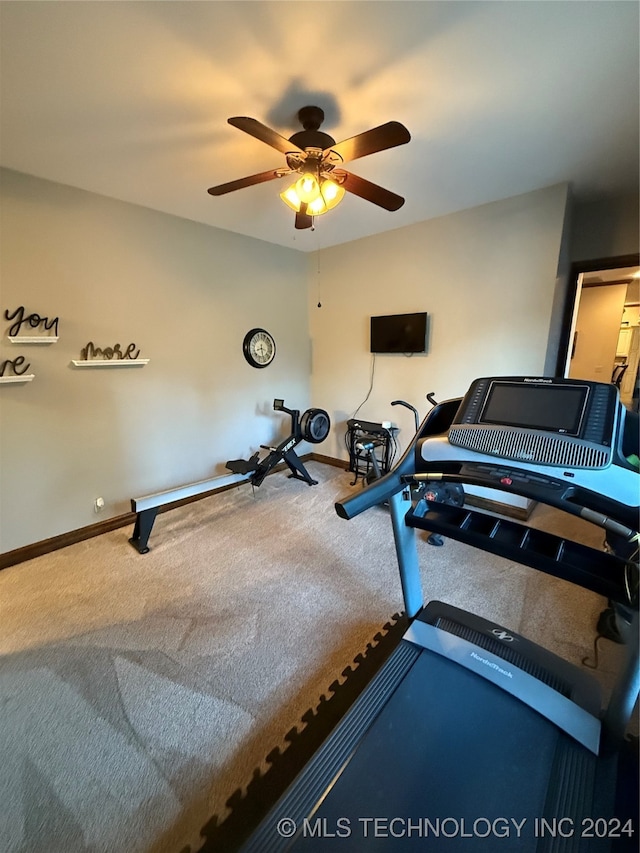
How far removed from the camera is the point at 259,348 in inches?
157

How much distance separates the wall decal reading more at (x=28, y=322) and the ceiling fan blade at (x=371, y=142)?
2220 mm

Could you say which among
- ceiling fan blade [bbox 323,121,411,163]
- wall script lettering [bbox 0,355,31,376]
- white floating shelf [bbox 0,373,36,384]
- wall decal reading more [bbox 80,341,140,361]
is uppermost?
ceiling fan blade [bbox 323,121,411,163]

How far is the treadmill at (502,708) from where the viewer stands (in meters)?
Answer: 1.00

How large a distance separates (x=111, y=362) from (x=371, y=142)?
7.98 feet

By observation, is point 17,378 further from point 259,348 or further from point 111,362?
point 259,348

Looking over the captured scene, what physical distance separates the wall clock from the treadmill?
273 cm

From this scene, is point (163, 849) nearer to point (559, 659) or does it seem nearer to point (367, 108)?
point (559, 659)

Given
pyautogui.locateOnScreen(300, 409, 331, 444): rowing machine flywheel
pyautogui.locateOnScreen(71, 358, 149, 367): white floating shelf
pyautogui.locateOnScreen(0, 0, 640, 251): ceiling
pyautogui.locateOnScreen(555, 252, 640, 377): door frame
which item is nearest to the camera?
pyautogui.locateOnScreen(0, 0, 640, 251): ceiling

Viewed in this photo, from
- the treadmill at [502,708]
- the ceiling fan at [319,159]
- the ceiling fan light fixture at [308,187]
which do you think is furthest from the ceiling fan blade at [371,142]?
the treadmill at [502,708]

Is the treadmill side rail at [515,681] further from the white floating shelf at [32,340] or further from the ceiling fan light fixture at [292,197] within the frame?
the white floating shelf at [32,340]

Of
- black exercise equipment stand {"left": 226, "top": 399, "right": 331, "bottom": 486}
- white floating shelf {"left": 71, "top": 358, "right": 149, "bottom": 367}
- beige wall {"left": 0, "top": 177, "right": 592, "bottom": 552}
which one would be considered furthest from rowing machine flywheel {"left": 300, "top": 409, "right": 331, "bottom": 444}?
white floating shelf {"left": 71, "top": 358, "right": 149, "bottom": 367}

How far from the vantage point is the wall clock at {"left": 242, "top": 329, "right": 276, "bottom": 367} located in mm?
3881

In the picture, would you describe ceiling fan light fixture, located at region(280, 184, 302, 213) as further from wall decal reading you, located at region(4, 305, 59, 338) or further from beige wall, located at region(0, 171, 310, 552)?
wall decal reading you, located at region(4, 305, 59, 338)

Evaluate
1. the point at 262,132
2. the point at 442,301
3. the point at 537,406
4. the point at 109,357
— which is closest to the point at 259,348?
the point at 109,357
